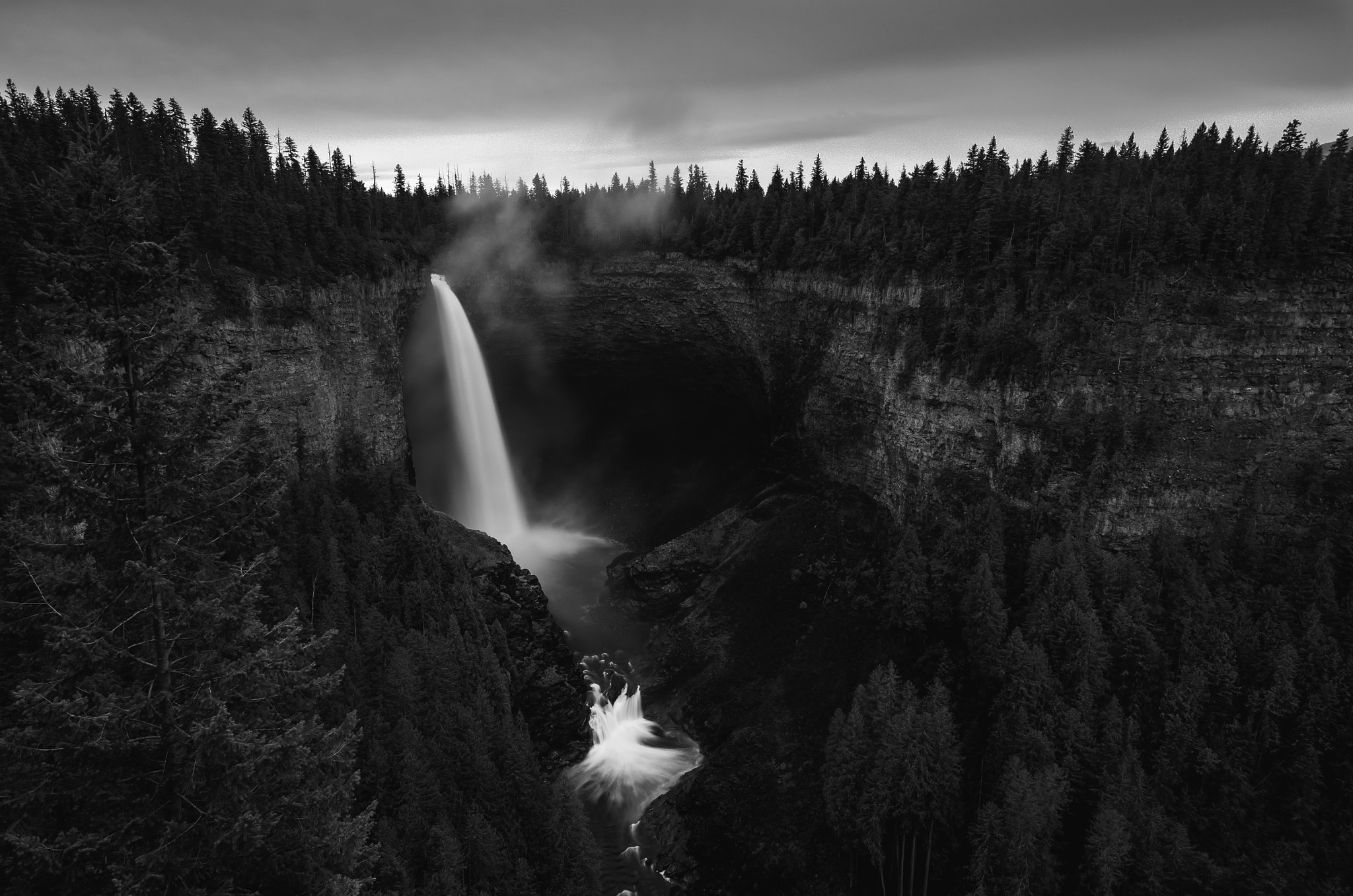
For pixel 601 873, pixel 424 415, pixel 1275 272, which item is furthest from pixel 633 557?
pixel 1275 272

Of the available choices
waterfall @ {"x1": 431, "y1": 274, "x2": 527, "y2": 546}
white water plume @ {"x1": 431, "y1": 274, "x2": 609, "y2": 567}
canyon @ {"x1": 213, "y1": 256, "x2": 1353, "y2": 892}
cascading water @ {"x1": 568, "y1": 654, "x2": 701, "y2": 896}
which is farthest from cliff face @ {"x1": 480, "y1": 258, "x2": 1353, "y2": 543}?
waterfall @ {"x1": 431, "y1": 274, "x2": 527, "y2": 546}

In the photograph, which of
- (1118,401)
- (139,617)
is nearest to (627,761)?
(1118,401)

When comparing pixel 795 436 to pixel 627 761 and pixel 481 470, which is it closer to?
pixel 481 470

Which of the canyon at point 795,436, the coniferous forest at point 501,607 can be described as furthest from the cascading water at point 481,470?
the coniferous forest at point 501,607

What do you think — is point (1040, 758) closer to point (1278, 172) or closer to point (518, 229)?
point (1278, 172)

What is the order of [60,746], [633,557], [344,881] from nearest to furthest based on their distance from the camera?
1. [60,746]
2. [344,881]
3. [633,557]

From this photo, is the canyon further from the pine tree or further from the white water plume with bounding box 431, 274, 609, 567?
the pine tree
